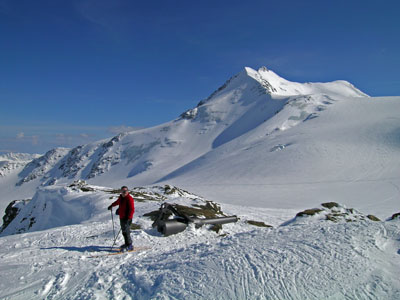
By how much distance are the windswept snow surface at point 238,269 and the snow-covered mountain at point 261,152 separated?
22743 millimetres

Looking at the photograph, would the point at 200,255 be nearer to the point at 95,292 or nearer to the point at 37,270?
the point at 95,292

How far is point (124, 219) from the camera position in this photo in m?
9.41

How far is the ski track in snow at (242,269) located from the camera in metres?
5.68

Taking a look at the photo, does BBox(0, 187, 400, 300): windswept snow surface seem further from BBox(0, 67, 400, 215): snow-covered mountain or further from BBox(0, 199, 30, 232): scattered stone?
BBox(0, 67, 400, 215): snow-covered mountain

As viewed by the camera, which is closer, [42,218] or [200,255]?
[200,255]

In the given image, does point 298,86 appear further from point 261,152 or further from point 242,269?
point 242,269

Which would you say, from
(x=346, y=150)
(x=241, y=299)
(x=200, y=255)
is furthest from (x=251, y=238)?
(x=346, y=150)

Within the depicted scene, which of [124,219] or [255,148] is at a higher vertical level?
[255,148]

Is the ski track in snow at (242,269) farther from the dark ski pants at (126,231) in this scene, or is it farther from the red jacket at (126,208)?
the red jacket at (126,208)

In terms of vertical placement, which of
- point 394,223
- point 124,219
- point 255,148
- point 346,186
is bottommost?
point 346,186

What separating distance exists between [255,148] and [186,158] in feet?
118

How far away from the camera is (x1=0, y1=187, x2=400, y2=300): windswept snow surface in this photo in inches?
224

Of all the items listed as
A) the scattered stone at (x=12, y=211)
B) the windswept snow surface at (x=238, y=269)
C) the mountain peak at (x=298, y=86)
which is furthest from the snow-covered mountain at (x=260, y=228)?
the mountain peak at (x=298, y=86)

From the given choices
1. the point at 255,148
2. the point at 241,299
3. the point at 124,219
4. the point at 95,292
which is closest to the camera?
the point at 241,299
